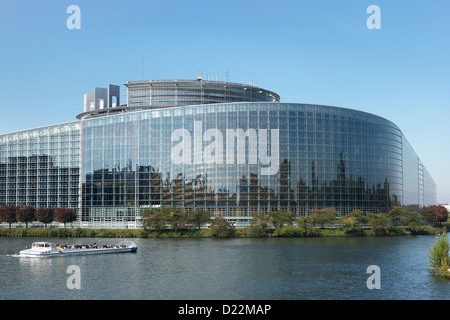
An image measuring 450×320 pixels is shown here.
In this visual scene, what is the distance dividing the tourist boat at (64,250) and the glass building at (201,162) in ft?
174

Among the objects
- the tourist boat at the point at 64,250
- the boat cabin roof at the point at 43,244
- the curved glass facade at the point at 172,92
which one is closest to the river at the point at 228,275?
the tourist boat at the point at 64,250

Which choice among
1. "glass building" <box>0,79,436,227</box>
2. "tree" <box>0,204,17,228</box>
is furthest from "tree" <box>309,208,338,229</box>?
"tree" <box>0,204,17,228</box>

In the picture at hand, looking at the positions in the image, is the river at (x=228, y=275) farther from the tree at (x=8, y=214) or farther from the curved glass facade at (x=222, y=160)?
the curved glass facade at (x=222, y=160)

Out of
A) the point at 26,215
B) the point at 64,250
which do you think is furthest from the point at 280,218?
the point at 26,215

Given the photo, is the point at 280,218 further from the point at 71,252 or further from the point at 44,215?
the point at 44,215

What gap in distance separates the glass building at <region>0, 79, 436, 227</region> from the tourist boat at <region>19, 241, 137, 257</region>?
5308 cm

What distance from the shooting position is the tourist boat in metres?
87.2

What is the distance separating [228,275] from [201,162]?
8379cm

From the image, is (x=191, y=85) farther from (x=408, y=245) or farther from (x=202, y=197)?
(x=408, y=245)

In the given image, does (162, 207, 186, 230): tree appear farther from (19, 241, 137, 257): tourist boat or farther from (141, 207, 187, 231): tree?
(19, 241, 137, 257): tourist boat

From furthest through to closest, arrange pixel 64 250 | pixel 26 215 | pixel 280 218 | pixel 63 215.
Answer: pixel 63 215
pixel 26 215
pixel 280 218
pixel 64 250

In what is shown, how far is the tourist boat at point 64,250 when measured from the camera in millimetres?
87250

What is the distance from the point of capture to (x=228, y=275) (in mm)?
64875
